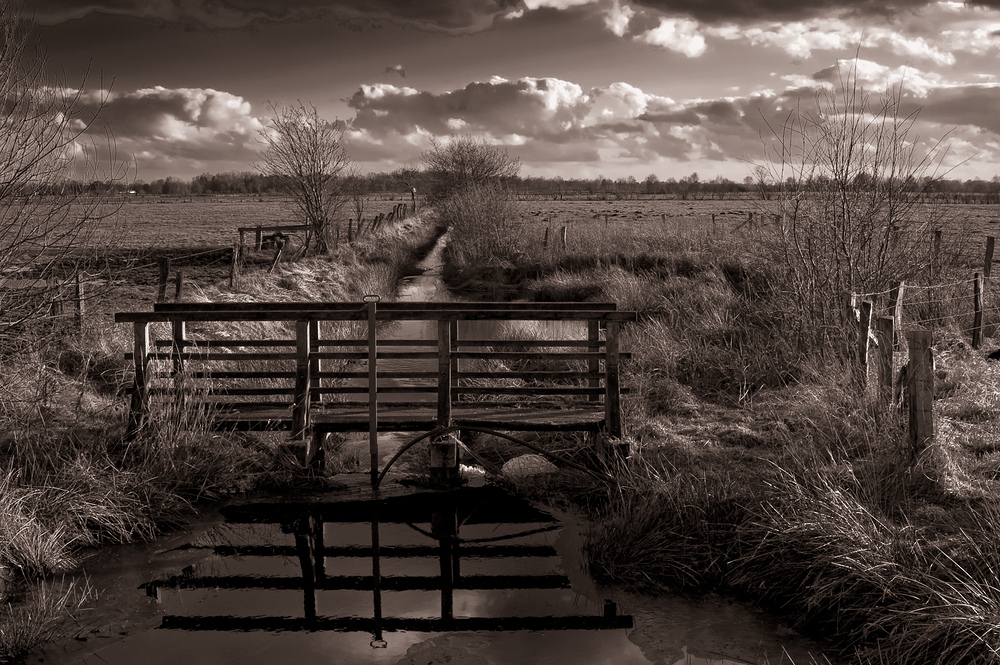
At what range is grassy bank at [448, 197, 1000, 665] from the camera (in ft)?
18.1

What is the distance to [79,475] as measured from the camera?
7.70 meters

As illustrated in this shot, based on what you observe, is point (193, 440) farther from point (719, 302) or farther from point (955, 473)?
→ point (719, 302)

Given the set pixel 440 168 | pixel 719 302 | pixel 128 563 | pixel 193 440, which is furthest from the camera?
pixel 440 168

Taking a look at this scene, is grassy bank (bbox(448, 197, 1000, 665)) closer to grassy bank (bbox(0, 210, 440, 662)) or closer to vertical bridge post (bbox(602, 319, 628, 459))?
vertical bridge post (bbox(602, 319, 628, 459))

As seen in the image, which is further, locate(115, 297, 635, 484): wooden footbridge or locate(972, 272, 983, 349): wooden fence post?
locate(972, 272, 983, 349): wooden fence post

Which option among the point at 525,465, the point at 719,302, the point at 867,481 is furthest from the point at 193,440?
the point at 719,302

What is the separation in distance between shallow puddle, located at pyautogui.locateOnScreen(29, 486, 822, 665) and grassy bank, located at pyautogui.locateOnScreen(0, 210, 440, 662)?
0.97ft

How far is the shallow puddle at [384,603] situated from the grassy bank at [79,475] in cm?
30

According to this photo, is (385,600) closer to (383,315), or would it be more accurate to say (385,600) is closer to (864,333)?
(383,315)

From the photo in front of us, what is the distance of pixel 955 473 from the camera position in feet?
22.6

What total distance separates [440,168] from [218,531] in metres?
39.9

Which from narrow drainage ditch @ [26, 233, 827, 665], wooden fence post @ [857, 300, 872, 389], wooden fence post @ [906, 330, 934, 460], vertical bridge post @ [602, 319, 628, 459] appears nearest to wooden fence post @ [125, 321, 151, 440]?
narrow drainage ditch @ [26, 233, 827, 665]

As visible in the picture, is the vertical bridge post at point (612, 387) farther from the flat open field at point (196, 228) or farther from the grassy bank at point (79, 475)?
the flat open field at point (196, 228)

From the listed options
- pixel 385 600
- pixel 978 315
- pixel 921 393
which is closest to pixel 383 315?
pixel 385 600
